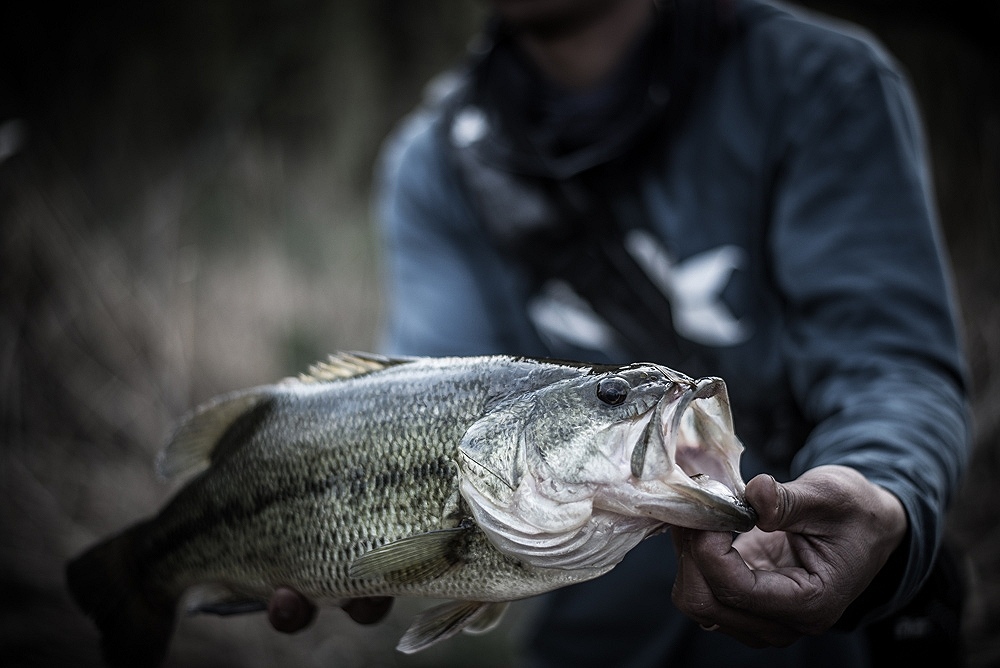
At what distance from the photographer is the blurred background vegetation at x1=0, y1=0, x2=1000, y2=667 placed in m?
3.40

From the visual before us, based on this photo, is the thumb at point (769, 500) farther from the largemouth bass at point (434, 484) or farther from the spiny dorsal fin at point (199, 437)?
the spiny dorsal fin at point (199, 437)


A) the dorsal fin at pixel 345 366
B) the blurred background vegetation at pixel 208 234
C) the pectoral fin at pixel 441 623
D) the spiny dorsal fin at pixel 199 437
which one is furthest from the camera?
the blurred background vegetation at pixel 208 234

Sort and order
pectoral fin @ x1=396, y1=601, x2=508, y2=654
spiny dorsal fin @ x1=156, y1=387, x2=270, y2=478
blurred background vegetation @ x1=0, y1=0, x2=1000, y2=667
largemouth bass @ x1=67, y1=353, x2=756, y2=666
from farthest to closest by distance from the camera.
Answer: blurred background vegetation @ x1=0, y1=0, x2=1000, y2=667 → spiny dorsal fin @ x1=156, y1=387, x2=270, y2=478 → pectoral fin @ x1=396, y1=601, x2=508, y2=654 → largemouth bass @ x1=67, y1=353, x2=756, y2=666

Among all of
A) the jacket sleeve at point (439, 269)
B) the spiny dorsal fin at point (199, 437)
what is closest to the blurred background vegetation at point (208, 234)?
the jacket sleeve at point (439, 269)

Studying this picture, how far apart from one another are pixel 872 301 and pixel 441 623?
114 cm

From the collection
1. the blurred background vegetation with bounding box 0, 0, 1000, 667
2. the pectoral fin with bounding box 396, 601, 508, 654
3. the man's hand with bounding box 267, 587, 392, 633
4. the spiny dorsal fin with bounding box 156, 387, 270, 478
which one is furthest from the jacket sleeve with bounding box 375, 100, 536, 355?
the blurred background vegetation with bounding box 0, 0, 1000, 667

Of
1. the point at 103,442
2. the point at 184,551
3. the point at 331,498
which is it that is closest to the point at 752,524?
the point at 331,498

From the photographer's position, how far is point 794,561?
41.9 inches

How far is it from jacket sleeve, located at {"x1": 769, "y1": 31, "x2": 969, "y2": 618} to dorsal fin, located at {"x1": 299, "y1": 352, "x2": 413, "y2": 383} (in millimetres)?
847

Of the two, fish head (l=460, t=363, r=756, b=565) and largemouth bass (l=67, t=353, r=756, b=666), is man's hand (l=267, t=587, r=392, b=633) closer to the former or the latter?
largemouth bass (l=67, t=353, r=756, b=666)

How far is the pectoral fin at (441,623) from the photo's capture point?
49.0 inches

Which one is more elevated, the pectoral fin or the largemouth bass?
the largemouth bass

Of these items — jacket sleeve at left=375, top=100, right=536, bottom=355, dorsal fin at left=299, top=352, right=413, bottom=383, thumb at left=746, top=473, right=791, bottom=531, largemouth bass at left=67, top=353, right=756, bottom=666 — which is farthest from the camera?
jacket sleeve at left=375, top=100, right=536, bottom=355

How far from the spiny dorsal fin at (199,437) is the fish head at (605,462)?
0.65 m
